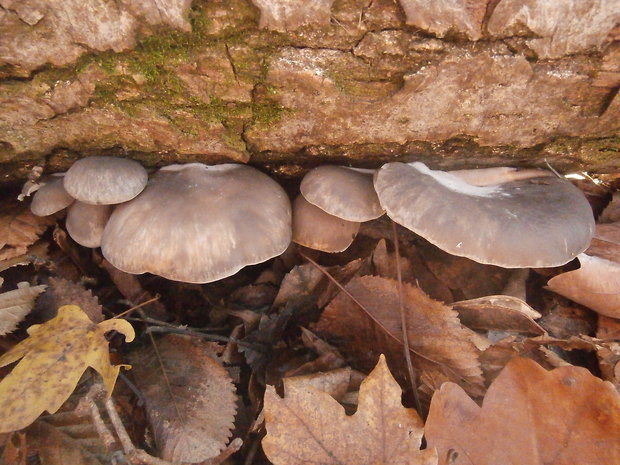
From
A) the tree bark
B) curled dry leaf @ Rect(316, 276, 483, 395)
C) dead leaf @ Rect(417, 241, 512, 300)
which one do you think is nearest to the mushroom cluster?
the tree bark

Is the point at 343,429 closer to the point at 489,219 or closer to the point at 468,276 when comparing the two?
the point at 489,219

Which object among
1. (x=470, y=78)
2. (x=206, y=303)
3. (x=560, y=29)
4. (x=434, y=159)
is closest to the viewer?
(x=560, y=29)

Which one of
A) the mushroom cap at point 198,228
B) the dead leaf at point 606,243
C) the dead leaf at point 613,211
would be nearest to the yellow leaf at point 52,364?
the mushroom cap at point 198,228

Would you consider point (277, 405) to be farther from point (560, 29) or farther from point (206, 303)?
point (560, 29)

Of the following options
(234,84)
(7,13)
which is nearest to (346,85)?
(234,84)

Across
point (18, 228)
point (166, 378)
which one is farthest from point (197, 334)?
point (18, 228)

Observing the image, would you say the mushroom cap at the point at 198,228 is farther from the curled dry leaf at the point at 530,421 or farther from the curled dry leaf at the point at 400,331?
the curled dry leaf at the point at 530,421
